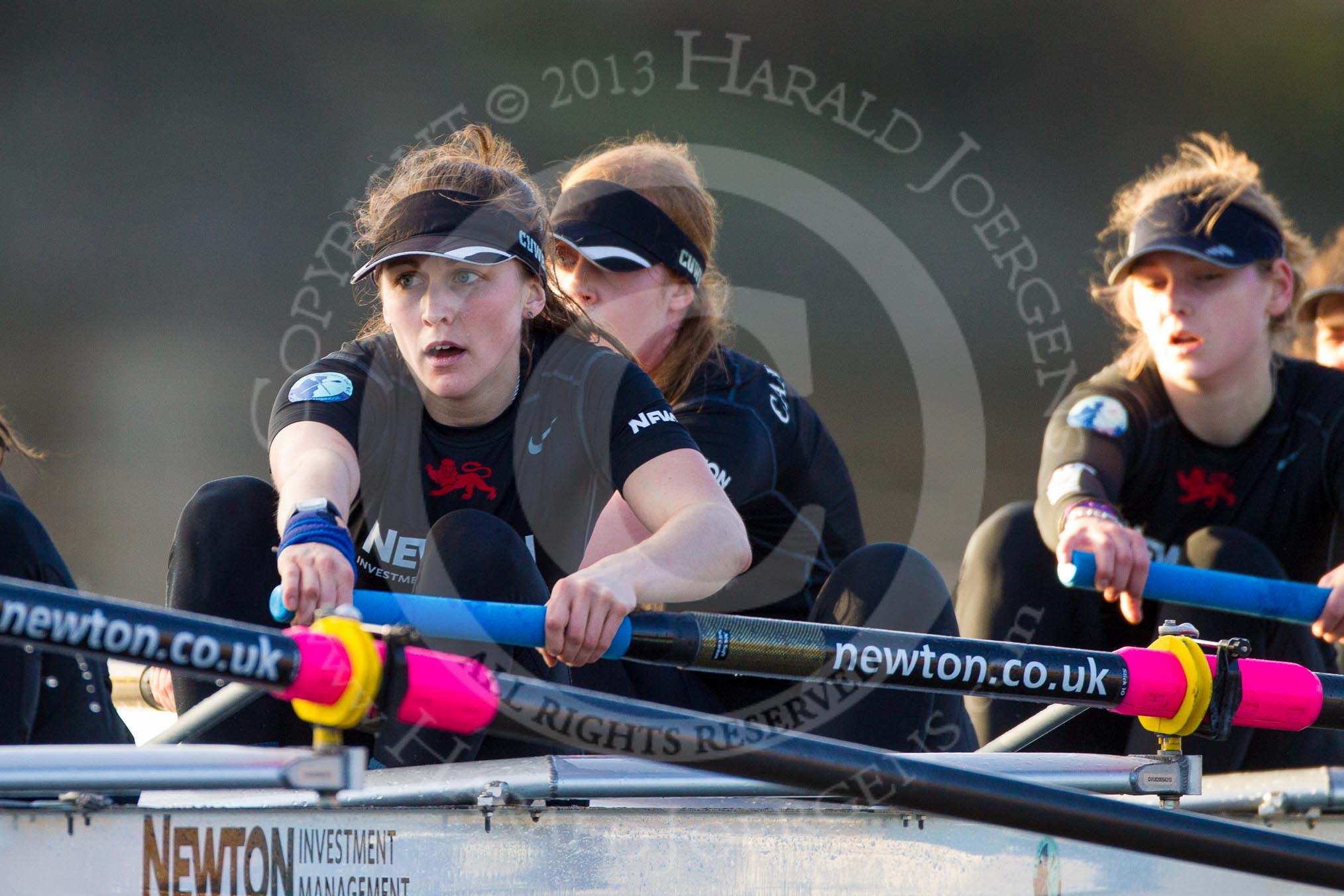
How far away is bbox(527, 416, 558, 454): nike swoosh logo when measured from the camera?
179 cm

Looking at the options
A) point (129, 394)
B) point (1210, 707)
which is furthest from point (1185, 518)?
point (129, 394)

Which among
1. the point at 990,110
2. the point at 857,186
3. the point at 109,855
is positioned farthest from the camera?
the point at 990,110

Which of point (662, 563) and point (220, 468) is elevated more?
point (220, 468)

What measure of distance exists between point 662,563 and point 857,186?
6098 mm

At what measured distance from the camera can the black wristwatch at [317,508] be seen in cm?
147

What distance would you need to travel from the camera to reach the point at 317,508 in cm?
147

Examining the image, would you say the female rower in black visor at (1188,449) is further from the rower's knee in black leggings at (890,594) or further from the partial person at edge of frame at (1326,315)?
the partial person at edge of frame at (1326,315)

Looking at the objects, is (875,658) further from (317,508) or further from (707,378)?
(707,378)

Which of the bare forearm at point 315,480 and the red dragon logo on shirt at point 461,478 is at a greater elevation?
the red dragon logo on shirt at point 461,478

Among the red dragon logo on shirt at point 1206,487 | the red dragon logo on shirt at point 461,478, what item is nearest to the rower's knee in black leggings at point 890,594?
the red dragon logo on shirt at point 461,478

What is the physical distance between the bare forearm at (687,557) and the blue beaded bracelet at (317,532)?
0.26 metres

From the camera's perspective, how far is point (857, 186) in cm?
734

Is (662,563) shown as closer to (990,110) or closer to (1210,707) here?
(1210,707)

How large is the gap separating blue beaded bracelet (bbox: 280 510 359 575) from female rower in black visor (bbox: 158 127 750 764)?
31 mm
